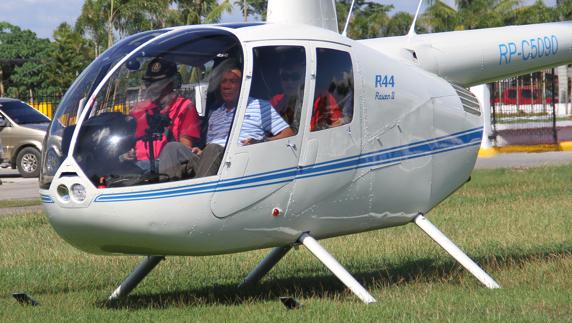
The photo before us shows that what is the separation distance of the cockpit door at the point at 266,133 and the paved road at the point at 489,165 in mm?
14284

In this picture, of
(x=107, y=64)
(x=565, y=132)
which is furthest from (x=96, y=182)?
(x=565, y=132)

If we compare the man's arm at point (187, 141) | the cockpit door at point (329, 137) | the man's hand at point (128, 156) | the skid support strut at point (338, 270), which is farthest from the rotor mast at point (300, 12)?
the man's hand at point (128, 156)

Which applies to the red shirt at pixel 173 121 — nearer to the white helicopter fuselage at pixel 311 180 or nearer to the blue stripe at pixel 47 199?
the white helicopter fuselage at pixel 311 180

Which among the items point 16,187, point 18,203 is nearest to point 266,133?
point 18,203

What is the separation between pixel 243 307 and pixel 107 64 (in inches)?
84.2

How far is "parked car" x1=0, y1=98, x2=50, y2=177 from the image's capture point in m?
27.0

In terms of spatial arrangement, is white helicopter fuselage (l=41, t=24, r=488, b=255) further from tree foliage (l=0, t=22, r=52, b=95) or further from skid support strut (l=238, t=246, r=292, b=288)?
tree foliage (l=0, t=22, r=52, b=95)

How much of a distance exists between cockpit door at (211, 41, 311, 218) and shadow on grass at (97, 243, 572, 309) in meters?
1.27

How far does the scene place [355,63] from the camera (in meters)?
8.62

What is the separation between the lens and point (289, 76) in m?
8.10

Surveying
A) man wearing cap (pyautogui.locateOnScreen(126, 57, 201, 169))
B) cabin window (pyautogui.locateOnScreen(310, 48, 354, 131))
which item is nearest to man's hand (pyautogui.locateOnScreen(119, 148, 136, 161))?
man wearing cap (pyautogui.locateOnScreen(126, 57, 201, 169))

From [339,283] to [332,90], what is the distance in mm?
2310

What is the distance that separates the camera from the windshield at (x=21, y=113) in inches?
1085

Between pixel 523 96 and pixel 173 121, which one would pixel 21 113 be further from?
pixel 173 121
